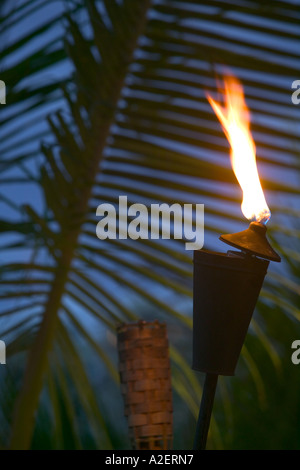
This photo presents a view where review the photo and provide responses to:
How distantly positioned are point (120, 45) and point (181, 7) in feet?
0.47

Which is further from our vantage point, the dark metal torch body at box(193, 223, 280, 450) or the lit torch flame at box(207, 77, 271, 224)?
the lit torch flame at box(207, 77, 271, 224)

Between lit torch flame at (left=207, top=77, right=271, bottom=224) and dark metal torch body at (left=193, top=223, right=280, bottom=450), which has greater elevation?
lit torch flame at (left=207, top=77, right=271, bottom=224)

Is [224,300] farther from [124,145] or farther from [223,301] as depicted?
[124,145]

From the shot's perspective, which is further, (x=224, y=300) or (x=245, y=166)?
(x=245, y=166)

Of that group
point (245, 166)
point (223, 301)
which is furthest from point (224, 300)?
point (245, 166)

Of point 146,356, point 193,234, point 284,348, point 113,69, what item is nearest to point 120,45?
point 113,69

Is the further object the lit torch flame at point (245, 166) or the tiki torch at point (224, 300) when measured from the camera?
A: the lit torch flame at point (245, 166)

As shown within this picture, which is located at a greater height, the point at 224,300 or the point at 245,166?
the point at 245,166

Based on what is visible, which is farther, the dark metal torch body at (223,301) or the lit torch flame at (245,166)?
the lit torch flame at (245,166)

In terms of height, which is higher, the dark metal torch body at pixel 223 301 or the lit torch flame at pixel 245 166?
the lit torch flame at pixel 245 166

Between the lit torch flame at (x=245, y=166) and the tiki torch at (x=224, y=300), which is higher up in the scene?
the lit torch flame at (x=245, y=166)
